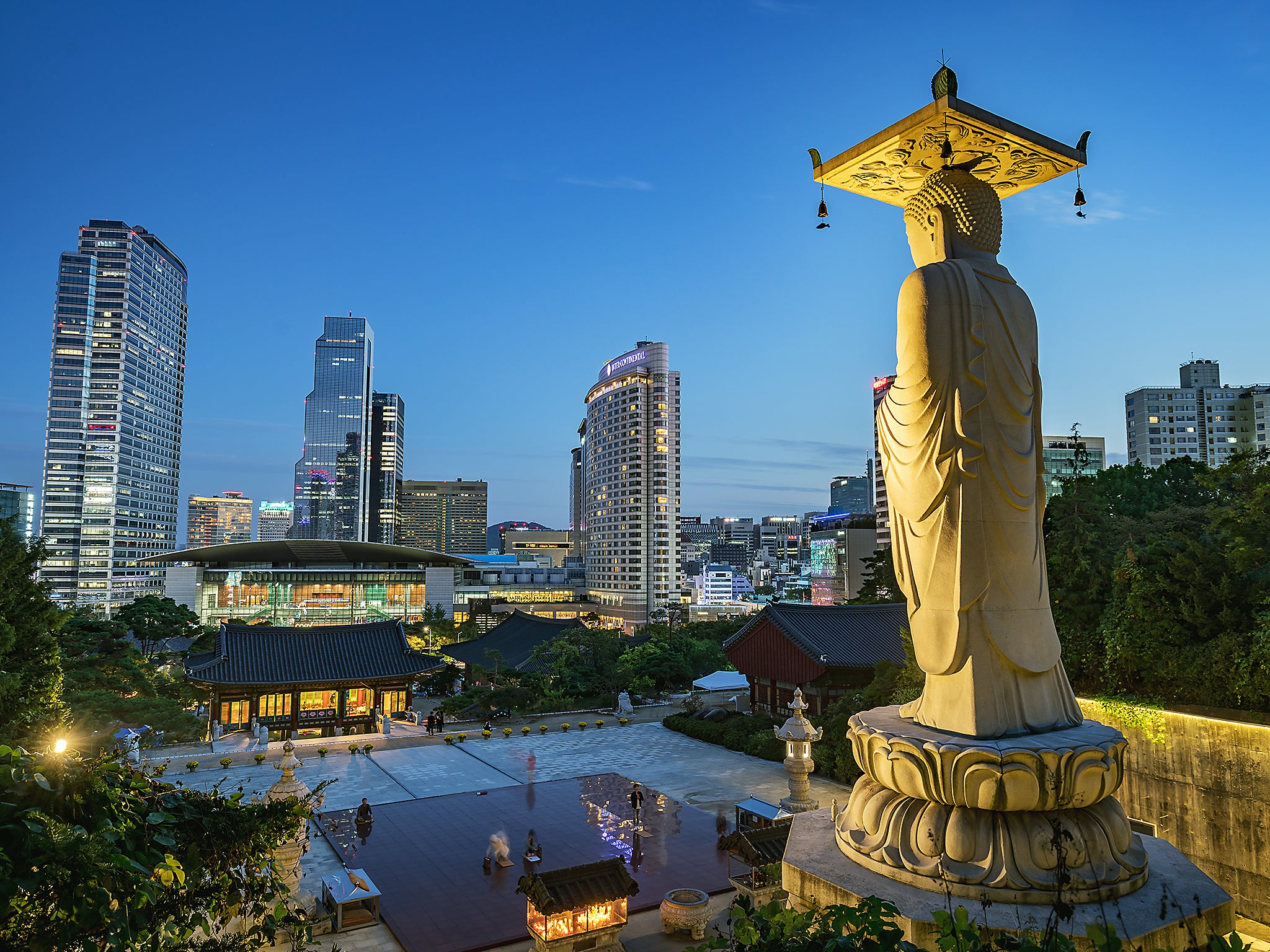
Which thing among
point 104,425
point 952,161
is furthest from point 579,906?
point 104,425

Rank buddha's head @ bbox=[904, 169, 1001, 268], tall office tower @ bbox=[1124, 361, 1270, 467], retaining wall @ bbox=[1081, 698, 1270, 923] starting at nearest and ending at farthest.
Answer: buddha's head @ bbox=[904, 169, 1001, 268]
retaining wall @ bbox=[1081, 698, 1270, 923]
tall office tower @ bbox=[1124, 361, 1270, 467]

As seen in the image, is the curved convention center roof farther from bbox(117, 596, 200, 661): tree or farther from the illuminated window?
the illuminated window

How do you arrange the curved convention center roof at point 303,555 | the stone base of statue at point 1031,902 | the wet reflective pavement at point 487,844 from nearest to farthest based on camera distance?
1. the stone base of statue at point 1031,902
2. the wet reflective pavement at point 487,844
3. the curved convention center roof at point 303,555

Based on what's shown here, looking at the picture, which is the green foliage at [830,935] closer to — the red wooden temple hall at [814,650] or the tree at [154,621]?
the red wooden temple hall at [814,650]

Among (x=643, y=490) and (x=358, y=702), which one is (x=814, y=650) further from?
(x=643, y=490)

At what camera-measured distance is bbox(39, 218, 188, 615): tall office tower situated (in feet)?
306

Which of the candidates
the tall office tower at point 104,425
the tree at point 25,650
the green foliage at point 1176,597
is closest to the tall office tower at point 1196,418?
the green foliage at point 1176,597

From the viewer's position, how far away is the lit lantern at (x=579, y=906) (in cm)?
1090

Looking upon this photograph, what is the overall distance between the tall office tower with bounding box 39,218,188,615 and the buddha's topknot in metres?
105

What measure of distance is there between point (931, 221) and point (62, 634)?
111 feet

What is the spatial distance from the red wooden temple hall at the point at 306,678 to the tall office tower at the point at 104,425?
75.2 meters

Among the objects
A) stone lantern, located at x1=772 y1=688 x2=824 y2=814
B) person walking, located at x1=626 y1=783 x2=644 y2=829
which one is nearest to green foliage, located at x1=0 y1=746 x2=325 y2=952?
stone lantern, located at x1=772 y1=688 x2=824 y2=814

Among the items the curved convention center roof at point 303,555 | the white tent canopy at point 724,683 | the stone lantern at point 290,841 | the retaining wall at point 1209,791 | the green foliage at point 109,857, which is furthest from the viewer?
the curved convention center roof at point 303,555

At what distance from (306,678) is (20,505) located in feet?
319
